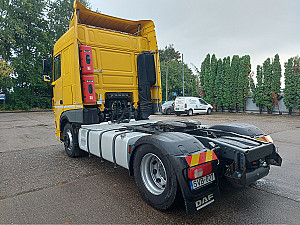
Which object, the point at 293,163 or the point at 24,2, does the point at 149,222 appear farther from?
the point at 24,2

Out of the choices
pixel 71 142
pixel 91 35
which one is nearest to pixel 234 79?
pixel 91 35

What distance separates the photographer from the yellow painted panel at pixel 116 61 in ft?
17.7

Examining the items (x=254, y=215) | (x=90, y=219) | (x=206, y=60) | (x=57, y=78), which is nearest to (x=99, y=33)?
(x=57, y=78)

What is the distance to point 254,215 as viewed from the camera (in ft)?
9.04

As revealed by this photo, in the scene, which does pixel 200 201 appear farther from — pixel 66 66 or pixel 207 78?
pixel 207 78

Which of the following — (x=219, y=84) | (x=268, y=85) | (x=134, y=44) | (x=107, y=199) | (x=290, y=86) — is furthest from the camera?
(x=219, y=84)

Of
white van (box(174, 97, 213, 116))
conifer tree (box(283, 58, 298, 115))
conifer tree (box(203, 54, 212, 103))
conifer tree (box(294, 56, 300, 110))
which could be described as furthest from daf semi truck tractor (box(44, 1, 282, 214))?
conifer tree (box(203, 54, 212, 103))

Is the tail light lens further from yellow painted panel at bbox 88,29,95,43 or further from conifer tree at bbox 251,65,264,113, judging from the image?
conifer tree at bbox 251,65,264,113

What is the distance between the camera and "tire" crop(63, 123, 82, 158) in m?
5.42

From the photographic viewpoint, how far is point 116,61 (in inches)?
220

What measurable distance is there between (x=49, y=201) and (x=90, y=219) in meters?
0.90

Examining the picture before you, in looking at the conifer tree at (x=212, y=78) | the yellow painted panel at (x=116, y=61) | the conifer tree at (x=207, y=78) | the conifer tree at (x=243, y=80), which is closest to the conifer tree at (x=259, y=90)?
the conifer tree at (x=243, y=80)

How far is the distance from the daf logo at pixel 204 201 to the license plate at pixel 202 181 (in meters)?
0.17

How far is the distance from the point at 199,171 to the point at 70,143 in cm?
402
